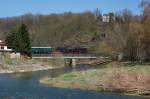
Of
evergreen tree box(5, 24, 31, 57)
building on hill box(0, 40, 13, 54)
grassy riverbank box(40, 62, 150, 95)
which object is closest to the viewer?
grassy riverbank box(40, 62, 150, 95)

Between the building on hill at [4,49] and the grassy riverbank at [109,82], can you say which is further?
the building on hill at [4,49]

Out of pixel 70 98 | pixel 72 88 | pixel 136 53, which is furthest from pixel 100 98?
pixel 136 53

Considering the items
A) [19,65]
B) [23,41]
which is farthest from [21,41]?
[19,65]

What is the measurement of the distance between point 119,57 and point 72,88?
73983 mm

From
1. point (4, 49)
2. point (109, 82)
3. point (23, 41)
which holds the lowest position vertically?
point (109, 82)

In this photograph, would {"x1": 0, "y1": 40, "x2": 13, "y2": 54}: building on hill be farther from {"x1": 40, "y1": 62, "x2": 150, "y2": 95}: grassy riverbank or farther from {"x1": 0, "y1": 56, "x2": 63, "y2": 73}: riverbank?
{"x1": 40, "y1": 62, "x2": 150, "y2": 95}: grassy riverbank

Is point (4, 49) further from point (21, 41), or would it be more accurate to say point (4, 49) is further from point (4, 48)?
point (21, 41)

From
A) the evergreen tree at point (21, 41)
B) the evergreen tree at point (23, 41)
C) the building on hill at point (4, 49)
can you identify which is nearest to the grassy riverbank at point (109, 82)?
the evergreen tree at point (23, 41)

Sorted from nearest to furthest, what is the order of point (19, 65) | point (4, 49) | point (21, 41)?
point (19, 65) < point (21, 41) < point (4, 49)

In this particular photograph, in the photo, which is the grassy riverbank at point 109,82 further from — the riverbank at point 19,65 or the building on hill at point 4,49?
the building on hill at point 4,49

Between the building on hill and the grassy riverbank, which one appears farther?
the building on hill

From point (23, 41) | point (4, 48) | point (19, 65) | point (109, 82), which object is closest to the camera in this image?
point (109, 82)

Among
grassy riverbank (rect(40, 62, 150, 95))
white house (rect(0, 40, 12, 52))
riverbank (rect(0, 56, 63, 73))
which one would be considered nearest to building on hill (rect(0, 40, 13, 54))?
white house (rect(0, 40, 12, 52))

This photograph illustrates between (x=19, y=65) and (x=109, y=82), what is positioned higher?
(x=109, y=82)
